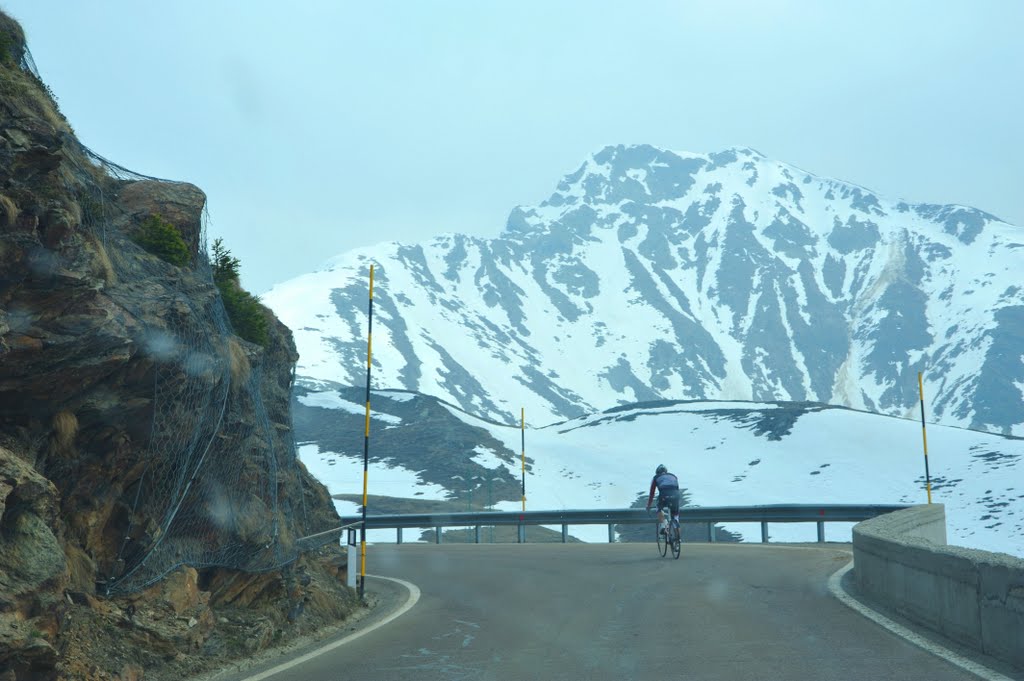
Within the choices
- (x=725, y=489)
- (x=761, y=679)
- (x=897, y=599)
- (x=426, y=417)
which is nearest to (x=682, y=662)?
(x=761, y=679)

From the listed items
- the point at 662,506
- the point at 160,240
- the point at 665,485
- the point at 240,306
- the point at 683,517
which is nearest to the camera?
the point at 160,240

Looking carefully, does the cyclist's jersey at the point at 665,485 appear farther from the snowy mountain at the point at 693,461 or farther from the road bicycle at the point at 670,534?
the snowy mountain at the point at 693,461

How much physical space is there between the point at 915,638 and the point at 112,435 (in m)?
7.30

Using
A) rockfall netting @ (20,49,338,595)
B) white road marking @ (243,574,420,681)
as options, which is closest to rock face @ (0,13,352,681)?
rockfall netting @ (20,49,338,595)

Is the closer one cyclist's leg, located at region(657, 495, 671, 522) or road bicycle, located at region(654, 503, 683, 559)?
road bicycle, located at region(654, 503, 683, 559)

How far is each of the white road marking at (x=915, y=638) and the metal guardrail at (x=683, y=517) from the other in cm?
1235

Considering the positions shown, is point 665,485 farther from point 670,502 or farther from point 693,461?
point 693,461

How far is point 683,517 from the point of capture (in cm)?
2789

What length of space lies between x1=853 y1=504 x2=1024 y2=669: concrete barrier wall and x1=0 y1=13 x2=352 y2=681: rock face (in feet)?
20.6

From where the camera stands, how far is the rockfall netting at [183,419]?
31.4ft

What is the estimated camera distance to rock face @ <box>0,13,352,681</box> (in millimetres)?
7645

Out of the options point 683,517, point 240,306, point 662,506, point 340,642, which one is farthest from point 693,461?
point 340,642

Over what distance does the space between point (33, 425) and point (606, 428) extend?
9608 cm

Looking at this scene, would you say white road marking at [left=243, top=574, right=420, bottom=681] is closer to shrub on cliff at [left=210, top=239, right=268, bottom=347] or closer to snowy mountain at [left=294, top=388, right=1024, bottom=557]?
shrub on cliff at [left=210, top=239, right=268, bottom=347]
